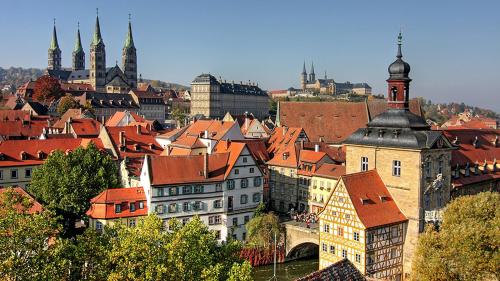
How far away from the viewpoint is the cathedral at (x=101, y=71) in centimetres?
17281

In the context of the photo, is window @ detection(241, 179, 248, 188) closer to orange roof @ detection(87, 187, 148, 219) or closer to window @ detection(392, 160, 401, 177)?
orange roof @ detection(87, 187, 148, 219)

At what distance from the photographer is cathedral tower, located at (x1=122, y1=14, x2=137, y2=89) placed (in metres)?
186

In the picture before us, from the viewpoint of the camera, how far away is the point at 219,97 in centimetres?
16012

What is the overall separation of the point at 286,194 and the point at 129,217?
1817 centimetres

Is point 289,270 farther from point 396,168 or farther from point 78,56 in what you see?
point 78,56

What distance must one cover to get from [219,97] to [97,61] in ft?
147

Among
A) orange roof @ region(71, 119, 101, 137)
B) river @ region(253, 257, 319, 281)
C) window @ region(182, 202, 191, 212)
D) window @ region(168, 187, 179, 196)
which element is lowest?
river @ region(253, 257, 319, 281)

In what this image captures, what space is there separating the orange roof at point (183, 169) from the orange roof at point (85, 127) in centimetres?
2977

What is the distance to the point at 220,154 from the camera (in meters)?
51.5

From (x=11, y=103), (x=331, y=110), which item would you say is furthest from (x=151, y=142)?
(x=11, y=103)

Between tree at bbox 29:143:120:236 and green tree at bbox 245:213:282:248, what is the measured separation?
13.3m

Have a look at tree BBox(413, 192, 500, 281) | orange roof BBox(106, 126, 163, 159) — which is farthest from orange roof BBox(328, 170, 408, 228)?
orange roof BBox(106, 126, 163, 159)

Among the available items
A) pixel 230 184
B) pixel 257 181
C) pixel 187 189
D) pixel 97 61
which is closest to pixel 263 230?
pixel 230 184

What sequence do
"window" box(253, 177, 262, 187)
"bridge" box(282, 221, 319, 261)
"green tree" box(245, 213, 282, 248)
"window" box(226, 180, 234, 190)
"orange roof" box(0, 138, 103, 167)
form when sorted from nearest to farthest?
"bridge" box(282, 221, 319, 261) → "green tree" box(245, 213, 282, 248) → "window" box(226, 180, 234, 190) → "window" box(253, 177, 262, 187) → "orange roof" box(0, 138, 103, 167)
